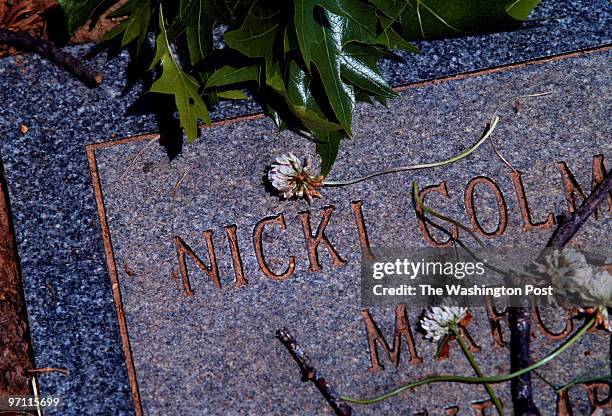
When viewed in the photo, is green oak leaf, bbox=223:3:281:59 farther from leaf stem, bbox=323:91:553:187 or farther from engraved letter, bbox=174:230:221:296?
engraved letter, bbox=174:230:221:296

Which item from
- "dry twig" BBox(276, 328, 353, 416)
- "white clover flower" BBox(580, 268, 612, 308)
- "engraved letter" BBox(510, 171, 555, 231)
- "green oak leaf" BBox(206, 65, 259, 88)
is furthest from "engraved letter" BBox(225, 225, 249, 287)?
"white clover flower" BBox(580, 268, 612, 308)

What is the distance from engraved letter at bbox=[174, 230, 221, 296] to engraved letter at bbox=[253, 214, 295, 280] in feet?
0.40

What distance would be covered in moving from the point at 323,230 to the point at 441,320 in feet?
1.31

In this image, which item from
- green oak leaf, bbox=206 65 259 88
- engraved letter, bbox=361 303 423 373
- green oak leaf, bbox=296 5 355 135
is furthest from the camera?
engraved letter, bbox=361 303 423 373

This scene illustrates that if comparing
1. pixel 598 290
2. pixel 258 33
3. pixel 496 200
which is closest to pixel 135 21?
pixel 258 33

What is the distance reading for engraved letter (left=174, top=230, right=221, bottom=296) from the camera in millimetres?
1733

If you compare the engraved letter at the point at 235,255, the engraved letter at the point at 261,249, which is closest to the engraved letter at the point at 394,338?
the engraved letter at the point at 261,249

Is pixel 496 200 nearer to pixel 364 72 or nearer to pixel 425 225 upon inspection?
pixel 425 225

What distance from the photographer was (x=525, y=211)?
1.72 m

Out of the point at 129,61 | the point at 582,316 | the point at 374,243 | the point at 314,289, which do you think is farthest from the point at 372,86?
the point at 582,316

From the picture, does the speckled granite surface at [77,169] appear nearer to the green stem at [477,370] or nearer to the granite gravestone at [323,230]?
the granite gravestone at [323,230]

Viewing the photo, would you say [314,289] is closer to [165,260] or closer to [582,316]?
[165,260]

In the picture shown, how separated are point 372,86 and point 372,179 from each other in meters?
0.26

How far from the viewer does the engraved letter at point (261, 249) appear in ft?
5.68
